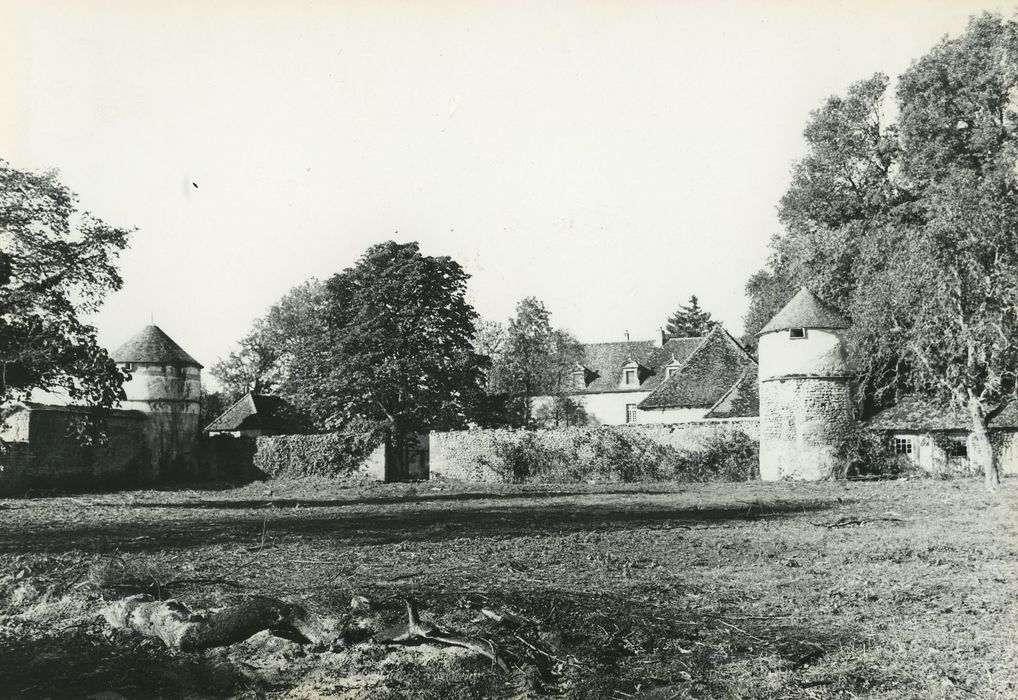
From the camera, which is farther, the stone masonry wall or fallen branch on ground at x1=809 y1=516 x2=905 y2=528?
the stone masonry wall

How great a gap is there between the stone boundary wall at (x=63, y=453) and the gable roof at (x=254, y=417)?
378 inches

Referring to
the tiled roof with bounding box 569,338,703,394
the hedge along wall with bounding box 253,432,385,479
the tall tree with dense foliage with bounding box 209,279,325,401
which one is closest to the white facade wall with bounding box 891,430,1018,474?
the hedge along wall with bounding box 253,432,385,479

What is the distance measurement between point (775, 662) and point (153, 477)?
33147 millimetres

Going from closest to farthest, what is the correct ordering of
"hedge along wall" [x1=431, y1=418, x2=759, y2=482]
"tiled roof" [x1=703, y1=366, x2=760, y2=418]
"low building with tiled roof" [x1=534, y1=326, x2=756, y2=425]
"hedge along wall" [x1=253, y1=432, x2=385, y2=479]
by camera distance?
"hedge along wall" [x1=431, y1=418, x2=759, y2=482], "tiled roof" [x1=703, y1=366, x2=760, y2=418], "hedge along wall" [x1=253, y1=432, x2=385, y2=479], "low building with tiled roof" [x1=534, y1=326, x2=756, y2=425]

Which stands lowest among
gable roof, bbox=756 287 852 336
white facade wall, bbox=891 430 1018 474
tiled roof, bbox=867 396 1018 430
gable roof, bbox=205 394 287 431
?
white facade wall, bbox=891 430 1018 474

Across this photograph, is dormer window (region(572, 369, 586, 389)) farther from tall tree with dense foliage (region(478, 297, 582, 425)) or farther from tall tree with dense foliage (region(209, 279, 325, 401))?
tall tree with dense foliage (region(209, 279, 325, 401))

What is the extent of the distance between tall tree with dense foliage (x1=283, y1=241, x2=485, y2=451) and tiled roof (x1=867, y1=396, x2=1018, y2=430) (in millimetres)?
17176

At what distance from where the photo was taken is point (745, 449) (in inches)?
1218

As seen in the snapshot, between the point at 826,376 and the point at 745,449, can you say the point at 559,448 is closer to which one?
the point at 745,449

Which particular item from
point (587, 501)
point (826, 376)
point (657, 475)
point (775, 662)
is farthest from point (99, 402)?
point (826, 376)

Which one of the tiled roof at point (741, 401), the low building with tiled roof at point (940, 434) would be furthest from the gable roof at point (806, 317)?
the tiled roof at point (741, 401)

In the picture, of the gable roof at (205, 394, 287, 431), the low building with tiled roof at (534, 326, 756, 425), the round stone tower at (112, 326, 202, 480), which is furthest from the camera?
the gable roof at (205, 394, 287, 431)

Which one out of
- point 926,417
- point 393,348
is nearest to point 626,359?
point 393,348

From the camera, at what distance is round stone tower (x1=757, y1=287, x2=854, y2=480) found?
94.7ft
